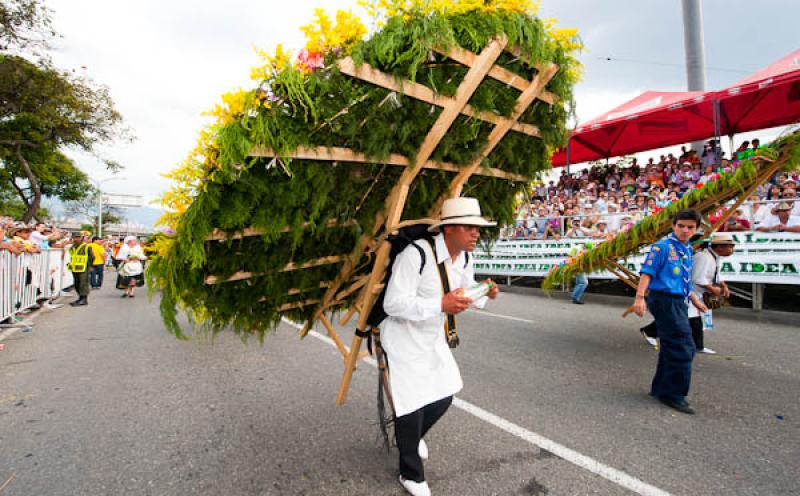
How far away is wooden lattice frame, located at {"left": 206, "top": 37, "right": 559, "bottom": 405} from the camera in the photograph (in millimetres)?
2066

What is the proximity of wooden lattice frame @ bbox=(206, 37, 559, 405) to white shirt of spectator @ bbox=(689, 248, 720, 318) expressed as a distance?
12.1ft

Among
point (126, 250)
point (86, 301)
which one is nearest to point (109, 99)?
point (126, 250)

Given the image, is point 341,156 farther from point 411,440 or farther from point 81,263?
point 81,263

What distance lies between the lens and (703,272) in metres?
5.26

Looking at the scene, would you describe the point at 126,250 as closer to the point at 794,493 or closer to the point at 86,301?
the point at 86,301

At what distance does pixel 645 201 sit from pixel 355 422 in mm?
11525

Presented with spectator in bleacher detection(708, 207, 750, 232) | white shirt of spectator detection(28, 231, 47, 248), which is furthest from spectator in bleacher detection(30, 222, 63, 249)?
spectator in bleacher detection(708, 207, 750, 232)

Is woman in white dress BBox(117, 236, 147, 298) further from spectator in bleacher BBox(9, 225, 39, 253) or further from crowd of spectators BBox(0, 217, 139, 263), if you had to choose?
spectator in bleacher BBox(9, 225, 39, 253)

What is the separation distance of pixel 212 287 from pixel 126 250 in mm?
12489

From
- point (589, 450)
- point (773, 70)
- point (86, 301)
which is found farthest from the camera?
point (773, 70)

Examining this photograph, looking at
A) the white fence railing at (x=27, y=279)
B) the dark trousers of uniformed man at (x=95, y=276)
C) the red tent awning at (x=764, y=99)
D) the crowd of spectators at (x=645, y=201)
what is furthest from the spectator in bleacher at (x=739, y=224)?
the dark trousers of uniformed man at (x=95, y=276)

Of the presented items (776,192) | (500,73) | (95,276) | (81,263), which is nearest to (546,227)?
(776,192)

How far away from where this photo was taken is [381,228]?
2758mm

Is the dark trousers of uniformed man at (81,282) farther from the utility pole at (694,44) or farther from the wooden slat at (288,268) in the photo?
the utility pole at (694,44)
